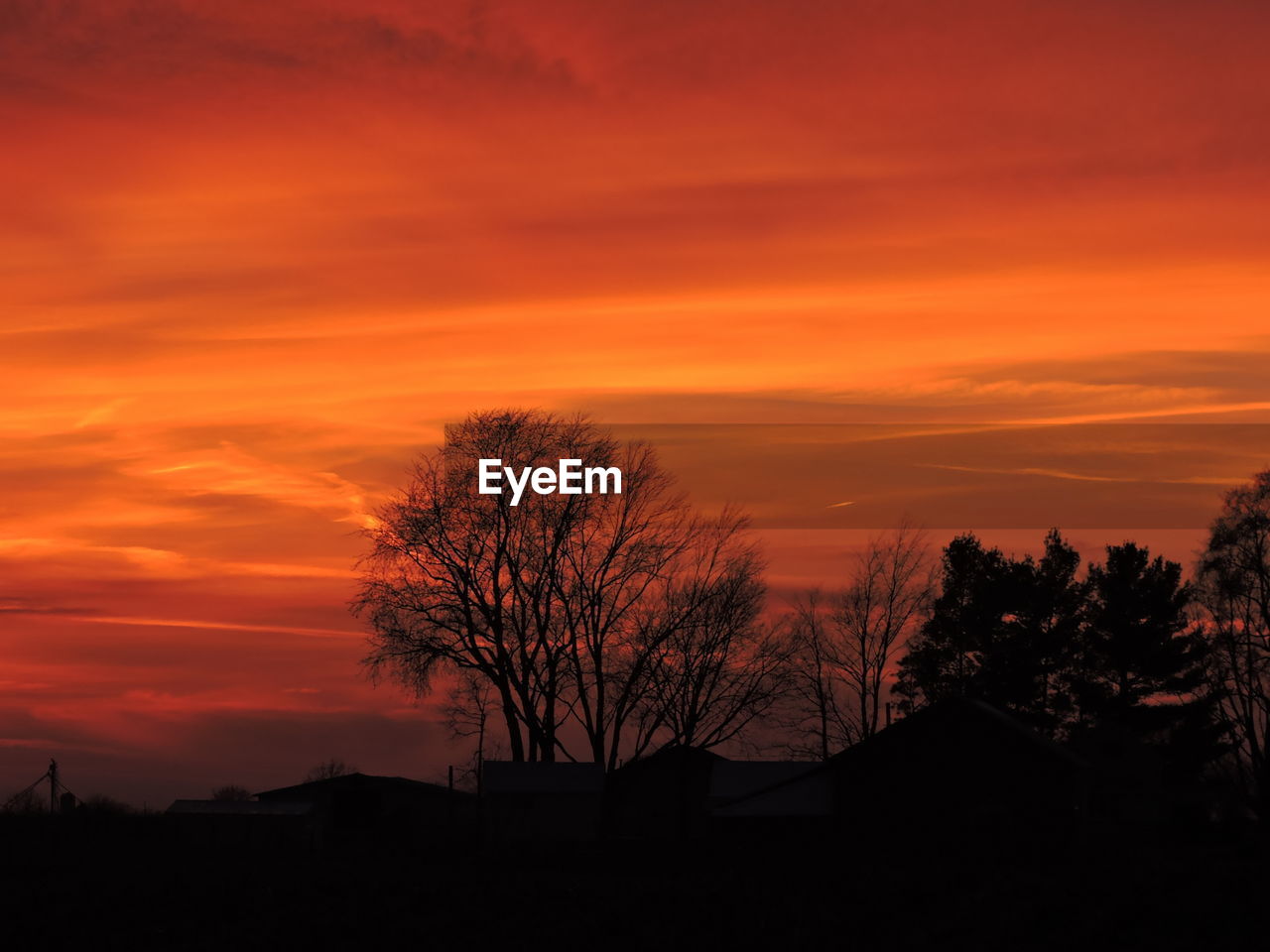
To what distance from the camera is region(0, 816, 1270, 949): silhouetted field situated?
31.0 m

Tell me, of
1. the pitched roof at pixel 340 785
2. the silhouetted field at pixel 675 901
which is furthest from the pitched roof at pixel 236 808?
the silhouetted field at pixel 675 901

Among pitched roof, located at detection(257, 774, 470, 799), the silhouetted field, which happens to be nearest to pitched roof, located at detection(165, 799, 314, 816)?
pitched roof, located at detection(257, 774, 470, 799)

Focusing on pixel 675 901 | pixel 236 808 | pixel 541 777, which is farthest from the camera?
pixel 236 808

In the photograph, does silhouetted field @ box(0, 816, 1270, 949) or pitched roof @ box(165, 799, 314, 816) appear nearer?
silhouetted field @ box(0, 816, 1270, 949)

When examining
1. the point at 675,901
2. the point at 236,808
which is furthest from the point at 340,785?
the point at 675,901

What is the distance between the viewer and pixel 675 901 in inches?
1419

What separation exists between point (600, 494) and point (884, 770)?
50.3 feet

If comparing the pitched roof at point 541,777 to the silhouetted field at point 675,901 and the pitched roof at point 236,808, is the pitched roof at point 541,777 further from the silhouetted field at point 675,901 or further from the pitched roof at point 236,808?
the silhouetted field at point 675,901

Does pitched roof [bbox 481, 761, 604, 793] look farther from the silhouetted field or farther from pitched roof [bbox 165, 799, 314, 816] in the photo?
the silhouetted field

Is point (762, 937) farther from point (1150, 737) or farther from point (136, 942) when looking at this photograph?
point (1150, 737)

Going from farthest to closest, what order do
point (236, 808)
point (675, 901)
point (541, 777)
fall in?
point (236, 808), point (541, 777), point (675, 901)

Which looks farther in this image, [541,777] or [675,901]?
[541,777]

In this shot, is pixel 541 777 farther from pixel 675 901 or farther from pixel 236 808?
pixel 675 901

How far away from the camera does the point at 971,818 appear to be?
55.2 meters
